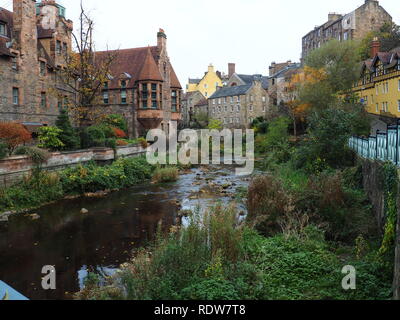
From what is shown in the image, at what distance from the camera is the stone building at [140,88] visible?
3697cm

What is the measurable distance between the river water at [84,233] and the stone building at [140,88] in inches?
645

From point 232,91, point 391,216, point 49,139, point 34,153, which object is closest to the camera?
point 391,216

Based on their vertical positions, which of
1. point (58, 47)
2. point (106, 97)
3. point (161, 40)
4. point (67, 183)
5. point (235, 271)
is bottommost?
point (235, 271)

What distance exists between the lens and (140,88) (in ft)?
121

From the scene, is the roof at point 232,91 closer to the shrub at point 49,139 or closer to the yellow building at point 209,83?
the yellow building at point 209,83

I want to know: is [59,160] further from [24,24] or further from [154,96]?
[154,96]

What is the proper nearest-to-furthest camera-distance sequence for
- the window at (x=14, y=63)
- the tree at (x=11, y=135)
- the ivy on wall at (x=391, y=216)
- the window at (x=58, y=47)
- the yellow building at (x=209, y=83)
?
the ivy on wall at (x=391, y=216) → the tree at (x=11, y=135) → the window at (x=14, y=63) → the window at (x=58, y=47) → the yellow building at (x=209, y=83)

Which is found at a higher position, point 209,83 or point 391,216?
point 209,83

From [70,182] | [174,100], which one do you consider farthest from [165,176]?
[174,100]

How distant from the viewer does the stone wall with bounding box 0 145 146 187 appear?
16641mm

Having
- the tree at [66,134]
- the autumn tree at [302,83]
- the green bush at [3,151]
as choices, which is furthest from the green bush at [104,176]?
the autumn tree at [302,83]

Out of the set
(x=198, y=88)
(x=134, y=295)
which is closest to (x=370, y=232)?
(x=134, y=295)

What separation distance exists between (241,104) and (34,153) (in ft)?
151
